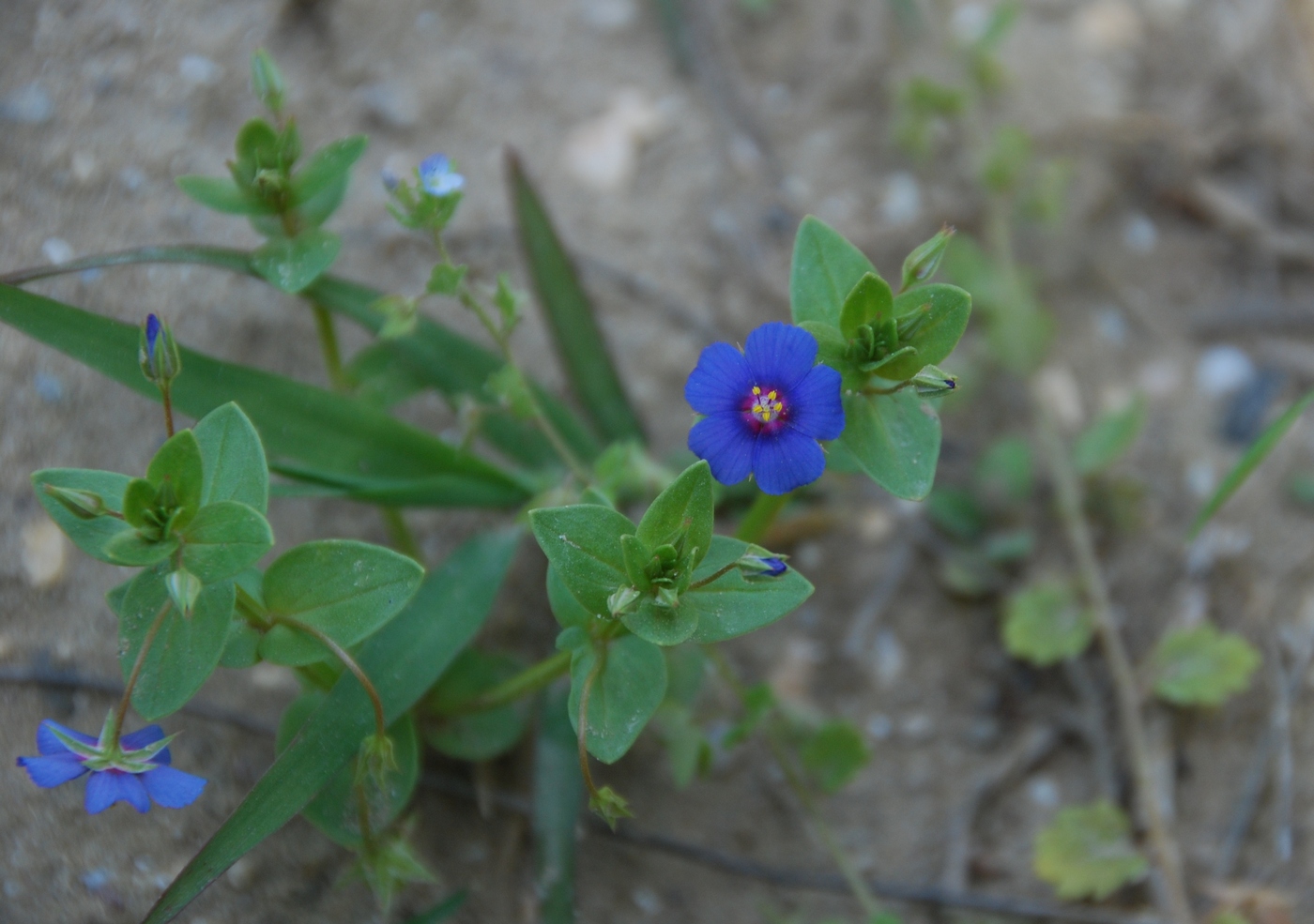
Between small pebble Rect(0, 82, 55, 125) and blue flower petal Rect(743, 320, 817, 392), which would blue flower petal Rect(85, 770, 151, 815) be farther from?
small pebble Rect(0, 82, 55, 125)

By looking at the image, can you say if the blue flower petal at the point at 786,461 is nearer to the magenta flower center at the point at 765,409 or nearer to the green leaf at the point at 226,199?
the magenta flower center at the point at 765,409

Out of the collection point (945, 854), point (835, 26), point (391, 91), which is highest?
point (835, 26)

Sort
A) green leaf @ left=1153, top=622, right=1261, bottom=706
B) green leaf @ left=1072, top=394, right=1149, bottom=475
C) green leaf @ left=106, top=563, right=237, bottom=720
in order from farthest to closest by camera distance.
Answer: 1. green leaf @ left=1072, top=394, right=1149, bottom=475
2. green leaf @ left=1153, top=622, right=1261, bottom=706
3. green leaf @ left=106, top=563, right=237, bottom=720

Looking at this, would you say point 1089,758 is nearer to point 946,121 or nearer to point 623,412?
point 623,412

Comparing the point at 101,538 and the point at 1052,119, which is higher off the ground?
the point at 1052,119

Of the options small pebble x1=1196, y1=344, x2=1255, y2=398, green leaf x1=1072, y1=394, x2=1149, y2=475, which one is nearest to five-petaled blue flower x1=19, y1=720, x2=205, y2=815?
green leaf x1=1072, y1=394, x2=1149, y2=475

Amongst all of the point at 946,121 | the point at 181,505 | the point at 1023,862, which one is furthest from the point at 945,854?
the point at 946,121
